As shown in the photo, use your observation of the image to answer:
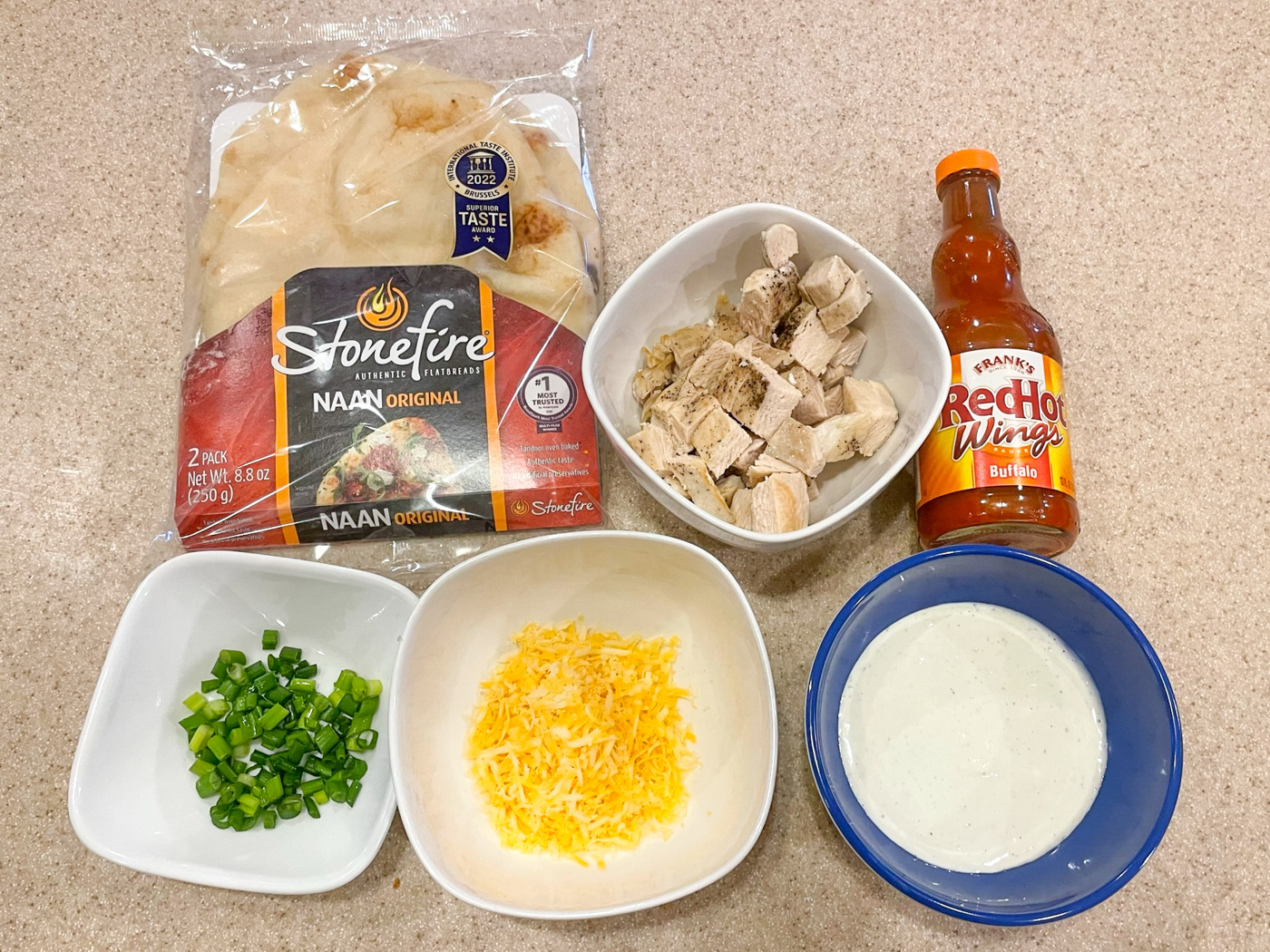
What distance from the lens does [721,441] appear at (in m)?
0.95

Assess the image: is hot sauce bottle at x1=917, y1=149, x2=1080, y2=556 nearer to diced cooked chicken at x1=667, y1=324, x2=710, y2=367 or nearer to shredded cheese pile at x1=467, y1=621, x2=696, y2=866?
diced cooked chicken at x1=667, y1=324, x2=710, y2=367

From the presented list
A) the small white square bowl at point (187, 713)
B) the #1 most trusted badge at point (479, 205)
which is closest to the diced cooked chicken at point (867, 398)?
the #1 most trusted badge at point (479, 205)

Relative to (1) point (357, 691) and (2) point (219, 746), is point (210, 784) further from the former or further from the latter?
(1) point (357, 691)

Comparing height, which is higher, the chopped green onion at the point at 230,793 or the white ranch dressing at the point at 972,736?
the white ranch dressing at the point at 972,736

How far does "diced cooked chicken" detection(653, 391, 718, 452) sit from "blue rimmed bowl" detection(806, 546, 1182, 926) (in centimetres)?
27

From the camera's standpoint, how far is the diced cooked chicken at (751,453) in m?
0.96

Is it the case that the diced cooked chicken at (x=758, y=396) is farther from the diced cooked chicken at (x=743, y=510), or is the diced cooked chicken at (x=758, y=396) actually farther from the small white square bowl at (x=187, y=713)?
the small white square bowl at (x=187, y=713)

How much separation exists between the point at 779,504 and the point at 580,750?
363 millimetres

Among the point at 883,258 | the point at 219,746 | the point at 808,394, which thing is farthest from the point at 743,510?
the point at 219,746

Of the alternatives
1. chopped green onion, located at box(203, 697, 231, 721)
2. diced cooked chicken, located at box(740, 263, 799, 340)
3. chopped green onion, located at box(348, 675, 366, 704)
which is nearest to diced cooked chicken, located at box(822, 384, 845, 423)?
diced cooked chicken, located at box(740, 263, 799, 340)

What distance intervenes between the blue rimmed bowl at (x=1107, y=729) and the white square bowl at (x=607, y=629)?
81 millimetres

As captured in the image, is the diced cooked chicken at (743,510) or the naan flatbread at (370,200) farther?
the naan flatbread at (370,200)

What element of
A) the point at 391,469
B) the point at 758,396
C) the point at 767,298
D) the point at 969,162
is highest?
the point at 969,162

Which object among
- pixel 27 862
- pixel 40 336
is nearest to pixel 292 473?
pixel 40 336
